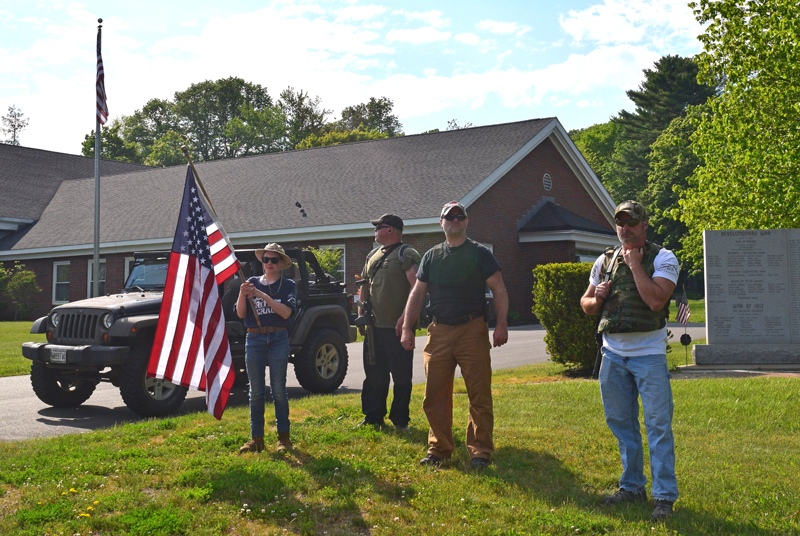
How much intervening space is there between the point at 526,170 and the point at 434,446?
22692 millimetres

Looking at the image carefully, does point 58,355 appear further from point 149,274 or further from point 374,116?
point 374,116

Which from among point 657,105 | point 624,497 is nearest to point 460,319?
point 624,497

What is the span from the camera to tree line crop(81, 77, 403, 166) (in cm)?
7225

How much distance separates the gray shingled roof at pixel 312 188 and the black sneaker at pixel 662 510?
18.6 m

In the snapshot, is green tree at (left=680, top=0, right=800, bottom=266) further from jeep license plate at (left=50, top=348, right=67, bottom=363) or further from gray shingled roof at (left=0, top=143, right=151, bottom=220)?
gray shingled roof at (left=0, top=143, right=151, bottom=220)

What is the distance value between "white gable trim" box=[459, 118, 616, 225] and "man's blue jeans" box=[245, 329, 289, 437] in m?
16.9

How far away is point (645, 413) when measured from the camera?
4.79 meters

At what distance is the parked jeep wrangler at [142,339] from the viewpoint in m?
8.70

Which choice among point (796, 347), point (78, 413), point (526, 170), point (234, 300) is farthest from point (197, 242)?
point (526, 170)

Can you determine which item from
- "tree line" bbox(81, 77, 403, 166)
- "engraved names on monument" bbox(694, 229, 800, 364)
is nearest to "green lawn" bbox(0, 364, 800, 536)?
"engraved names on monument" bbox(694, 229, 800, 364)

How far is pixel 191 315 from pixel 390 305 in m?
1.88

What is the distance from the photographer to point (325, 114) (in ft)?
245

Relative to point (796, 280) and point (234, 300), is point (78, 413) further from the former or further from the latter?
point (796, 280)

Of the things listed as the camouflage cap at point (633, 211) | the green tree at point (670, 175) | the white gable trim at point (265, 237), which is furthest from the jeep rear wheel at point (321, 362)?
the green tree at point (670, 175)
